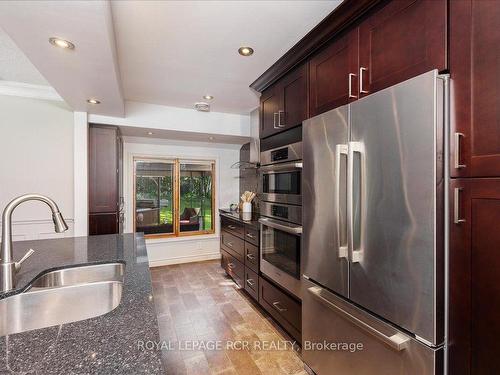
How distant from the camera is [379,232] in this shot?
126 centimetres

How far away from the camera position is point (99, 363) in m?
0.66

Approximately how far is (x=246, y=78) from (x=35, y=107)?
2533 millimetres

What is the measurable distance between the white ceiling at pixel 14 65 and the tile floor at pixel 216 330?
278 centimetres

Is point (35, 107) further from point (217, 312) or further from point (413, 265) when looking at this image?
point (413, 265)

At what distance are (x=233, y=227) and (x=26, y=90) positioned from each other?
9.64 ft

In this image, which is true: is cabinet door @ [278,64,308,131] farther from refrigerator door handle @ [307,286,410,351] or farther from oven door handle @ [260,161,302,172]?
refrigerator door handle @ [307,286,410,351]

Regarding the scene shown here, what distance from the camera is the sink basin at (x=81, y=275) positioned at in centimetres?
142

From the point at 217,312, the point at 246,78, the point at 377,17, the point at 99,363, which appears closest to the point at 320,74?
the point at 377,17

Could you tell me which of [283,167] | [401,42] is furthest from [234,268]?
[401,42]

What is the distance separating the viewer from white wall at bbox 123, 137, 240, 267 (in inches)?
165

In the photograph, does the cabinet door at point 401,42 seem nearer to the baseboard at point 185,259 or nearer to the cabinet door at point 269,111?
the cabinet door at point 269,111

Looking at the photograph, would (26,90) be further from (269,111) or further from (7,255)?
(269,111)

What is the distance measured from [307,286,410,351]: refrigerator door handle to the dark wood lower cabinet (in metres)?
2.62

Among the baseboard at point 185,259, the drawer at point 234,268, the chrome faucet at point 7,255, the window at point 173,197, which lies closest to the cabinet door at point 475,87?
the chrome faucet at point 7,255
